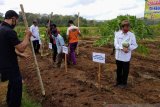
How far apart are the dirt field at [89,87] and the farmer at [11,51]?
143 centimetres

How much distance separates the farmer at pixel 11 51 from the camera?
7.18 meters

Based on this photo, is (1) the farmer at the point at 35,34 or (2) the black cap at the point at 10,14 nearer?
(2) the black cap at the point at 10,14

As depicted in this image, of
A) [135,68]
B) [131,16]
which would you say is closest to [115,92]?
[135,68]

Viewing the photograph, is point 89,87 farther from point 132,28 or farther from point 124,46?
point 132,28

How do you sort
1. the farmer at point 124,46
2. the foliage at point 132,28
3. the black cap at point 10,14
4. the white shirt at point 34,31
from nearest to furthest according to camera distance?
1. the black cap at point 10,14
2. the farmer at point 124,46
3. the foliage at point 132,28
4. the white shirt at point 34,31

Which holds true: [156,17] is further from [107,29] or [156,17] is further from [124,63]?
[124,63]

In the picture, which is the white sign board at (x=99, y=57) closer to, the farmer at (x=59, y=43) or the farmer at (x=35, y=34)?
the farmer at (x=59, y=43)

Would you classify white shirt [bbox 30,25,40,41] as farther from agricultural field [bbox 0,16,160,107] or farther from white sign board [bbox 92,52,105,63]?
white sign board [bbox 92,52,105,63]

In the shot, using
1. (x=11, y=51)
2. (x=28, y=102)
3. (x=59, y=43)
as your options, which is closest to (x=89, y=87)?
(x=28, y=102)

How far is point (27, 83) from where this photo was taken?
458 inches

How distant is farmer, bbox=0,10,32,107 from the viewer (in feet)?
23.6

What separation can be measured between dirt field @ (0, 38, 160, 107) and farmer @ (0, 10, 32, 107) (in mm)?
1428

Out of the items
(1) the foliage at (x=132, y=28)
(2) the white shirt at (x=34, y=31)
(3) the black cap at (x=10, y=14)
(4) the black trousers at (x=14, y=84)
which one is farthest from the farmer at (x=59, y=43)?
(3) the black cap at (x=10, y=14)

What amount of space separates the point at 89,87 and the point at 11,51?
3.21 metres
